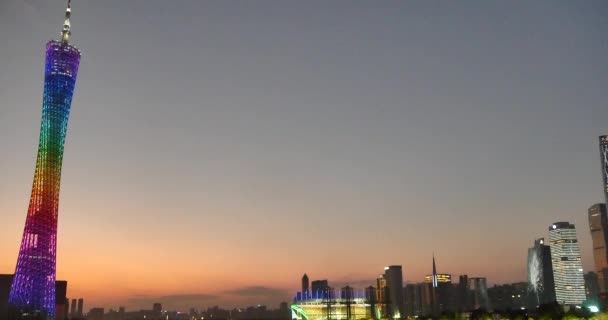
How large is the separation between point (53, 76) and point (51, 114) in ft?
24.8

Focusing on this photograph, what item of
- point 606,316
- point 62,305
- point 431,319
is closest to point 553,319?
point 606,316

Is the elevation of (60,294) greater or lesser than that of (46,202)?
lesser

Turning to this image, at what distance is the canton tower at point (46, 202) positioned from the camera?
95.8 metres

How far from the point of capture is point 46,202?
9612cm

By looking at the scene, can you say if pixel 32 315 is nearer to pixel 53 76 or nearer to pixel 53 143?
pixel 53 143

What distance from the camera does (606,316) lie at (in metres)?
104

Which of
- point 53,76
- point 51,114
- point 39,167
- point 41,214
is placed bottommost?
point 41,214

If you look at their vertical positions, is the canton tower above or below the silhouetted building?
above

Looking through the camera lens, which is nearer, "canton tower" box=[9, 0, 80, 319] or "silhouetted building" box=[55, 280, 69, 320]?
"canton tower" box=[9, 0, 80, 319]

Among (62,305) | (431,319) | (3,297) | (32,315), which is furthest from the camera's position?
(62,305)

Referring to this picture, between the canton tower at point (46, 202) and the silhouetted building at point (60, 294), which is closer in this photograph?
the canton tower at point (46, 202)

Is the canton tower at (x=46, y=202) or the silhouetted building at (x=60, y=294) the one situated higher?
the canton tower at (x=46, y=202)

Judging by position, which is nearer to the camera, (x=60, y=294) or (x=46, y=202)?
(x=46, y=202)

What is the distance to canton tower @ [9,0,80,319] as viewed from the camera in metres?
95.8
